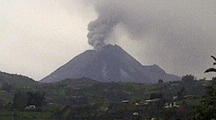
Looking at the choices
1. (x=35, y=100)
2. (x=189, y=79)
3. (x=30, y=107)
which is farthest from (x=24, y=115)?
(x=189, y=79)

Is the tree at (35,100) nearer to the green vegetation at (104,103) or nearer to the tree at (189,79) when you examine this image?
the green vegetation at (104,103)

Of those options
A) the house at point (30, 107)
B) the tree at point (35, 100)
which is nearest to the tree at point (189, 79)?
the tree at point (35, 100)

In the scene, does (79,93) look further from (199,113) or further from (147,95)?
(199,113)

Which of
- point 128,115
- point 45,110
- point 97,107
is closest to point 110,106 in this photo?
point 97,107

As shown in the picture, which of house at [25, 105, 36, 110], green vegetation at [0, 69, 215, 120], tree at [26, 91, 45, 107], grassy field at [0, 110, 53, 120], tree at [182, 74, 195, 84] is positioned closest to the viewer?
grassy field at [0, 110, 53, 120]

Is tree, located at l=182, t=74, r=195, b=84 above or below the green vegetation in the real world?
above

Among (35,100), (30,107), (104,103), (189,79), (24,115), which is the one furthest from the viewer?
(189,79)

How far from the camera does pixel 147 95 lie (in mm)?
102000

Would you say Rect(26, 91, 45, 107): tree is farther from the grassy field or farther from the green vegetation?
the grassy field

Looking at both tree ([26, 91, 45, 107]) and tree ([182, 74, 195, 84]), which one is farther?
tree ([182, 74, 195, 84])

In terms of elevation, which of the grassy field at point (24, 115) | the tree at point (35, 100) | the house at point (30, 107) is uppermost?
the tree at point (35, 100)

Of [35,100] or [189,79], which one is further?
[189,79]

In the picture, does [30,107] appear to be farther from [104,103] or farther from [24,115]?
[104,103]

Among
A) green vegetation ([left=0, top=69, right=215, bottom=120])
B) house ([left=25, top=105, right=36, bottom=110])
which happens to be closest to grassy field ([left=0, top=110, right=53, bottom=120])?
green vegetation ([left=0, top=69, right=215, bottom=120])
